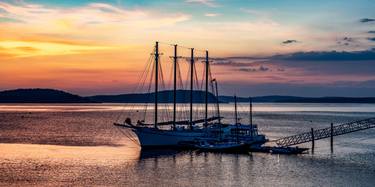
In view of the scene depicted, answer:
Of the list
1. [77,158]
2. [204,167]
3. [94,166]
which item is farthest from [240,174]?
[77,158]

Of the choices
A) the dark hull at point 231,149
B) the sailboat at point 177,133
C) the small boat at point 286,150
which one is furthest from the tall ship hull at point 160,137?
the small boat at point 286,150

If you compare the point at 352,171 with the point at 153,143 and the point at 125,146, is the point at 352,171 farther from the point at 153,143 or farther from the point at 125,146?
the point at 125,146

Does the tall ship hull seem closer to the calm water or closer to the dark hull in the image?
the calm water

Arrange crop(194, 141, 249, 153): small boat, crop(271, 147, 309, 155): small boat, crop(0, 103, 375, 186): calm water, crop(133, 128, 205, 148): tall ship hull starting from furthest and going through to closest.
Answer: crop(133, 128, 205, 148): tall ship hull
crop(194, 141, 249, 153): small boat
crop(271, 147, 309, 155): small boat
crop(0, 103, 375, 186): calm water

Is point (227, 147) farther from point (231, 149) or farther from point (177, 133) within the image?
point (177, 133)

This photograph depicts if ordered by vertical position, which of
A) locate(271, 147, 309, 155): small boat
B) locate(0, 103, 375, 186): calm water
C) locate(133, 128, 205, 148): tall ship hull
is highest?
locate(133, 128, 205, 148): tall ship hull

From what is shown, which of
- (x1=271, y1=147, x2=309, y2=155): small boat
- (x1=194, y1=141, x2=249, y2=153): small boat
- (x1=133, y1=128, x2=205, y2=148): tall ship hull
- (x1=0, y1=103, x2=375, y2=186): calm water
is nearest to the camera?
(x1=0, y1=103, x2=375, y2=186): calm water

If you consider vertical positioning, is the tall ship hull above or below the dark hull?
above

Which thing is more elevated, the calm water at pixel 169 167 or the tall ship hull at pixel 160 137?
the tall ship hull at pixel 160 137

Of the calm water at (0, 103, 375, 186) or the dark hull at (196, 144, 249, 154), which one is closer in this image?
the calm water at (0, 103, 375, 186)

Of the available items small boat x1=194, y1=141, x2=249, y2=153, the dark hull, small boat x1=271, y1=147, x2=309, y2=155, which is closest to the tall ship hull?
small boat x1=194, y1=141, x2=249, y2=153

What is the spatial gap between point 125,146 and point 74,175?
99.8 feet

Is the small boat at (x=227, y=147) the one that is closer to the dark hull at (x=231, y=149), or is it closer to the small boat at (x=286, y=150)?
the dark hull at (x=231, y=149)

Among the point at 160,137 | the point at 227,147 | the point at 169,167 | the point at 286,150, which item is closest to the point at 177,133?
the point at 160,137
